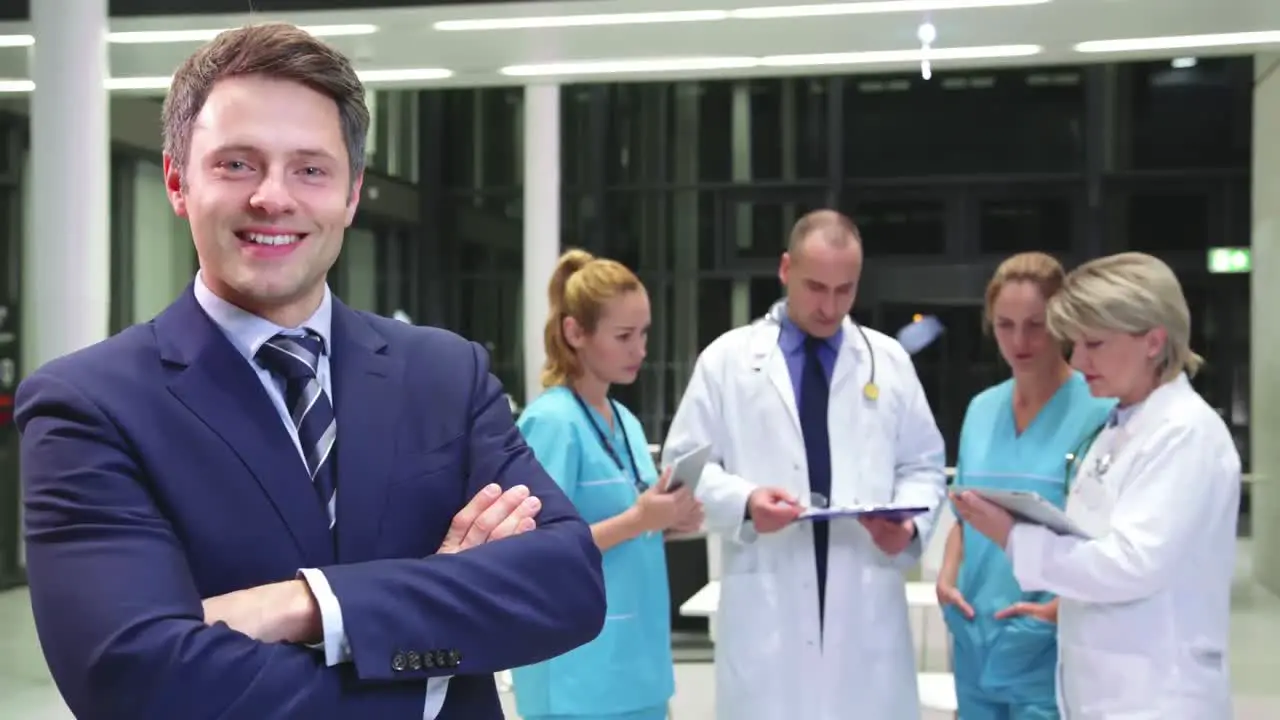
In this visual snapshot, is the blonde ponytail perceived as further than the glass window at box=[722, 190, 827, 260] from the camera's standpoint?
No

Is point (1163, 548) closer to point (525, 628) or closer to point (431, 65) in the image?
point (525, 628)

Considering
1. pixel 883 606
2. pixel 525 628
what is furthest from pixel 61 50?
pixel 525 628

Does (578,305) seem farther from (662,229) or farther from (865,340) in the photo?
(662,229)

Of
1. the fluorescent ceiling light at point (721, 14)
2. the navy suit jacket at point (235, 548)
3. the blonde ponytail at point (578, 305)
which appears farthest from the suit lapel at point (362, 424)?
the fluorescent ceiling light at point (721, 14)

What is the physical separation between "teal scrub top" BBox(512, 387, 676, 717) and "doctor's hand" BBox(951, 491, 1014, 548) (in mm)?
772

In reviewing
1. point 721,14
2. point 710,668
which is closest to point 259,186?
point 721,14

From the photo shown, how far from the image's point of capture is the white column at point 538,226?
527cm

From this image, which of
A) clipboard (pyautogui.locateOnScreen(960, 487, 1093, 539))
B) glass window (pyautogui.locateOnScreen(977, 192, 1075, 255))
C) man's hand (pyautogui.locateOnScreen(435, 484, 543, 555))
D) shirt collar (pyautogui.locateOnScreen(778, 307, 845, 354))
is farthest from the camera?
glass window (pyautogui.locateOnScreen(977, 192, 1075, 255))

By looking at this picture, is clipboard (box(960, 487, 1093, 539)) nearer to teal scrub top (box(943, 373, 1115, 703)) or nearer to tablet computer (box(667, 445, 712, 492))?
teal scrub top (box(943, 373, 1115, 703))

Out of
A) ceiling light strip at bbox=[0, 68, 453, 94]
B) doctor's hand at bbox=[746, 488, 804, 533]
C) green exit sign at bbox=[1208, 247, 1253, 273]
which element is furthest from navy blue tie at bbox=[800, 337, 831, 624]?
green exit sign at bbox=[1208, 247, 1253, 273]

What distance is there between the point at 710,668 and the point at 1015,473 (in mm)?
3046

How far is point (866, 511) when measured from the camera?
107 inches

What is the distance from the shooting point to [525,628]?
131 cm

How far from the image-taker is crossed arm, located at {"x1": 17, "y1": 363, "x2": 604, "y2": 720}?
1.15 metres
